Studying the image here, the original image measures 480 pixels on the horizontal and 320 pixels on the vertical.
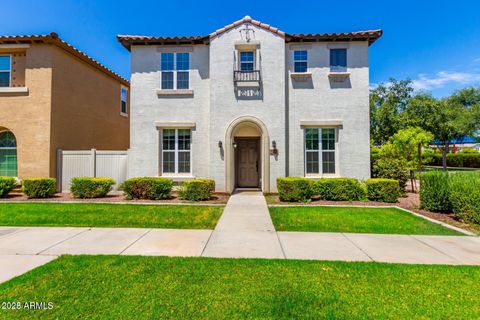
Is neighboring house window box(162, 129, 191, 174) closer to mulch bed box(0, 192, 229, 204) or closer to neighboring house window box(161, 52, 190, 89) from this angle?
mulch bed box(0, 192, 229, 204)

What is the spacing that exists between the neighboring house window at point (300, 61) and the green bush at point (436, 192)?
7117 mm

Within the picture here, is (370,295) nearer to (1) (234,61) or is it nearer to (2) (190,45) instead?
(1) (234,61)

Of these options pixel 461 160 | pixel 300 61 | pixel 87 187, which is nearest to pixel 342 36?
pixel 300 61

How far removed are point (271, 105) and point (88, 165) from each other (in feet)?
32.1

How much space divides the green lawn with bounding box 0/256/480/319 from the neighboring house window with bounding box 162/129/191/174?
26.7 feet

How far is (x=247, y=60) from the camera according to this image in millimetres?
12352

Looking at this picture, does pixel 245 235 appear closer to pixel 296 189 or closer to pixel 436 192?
pixel 296 189

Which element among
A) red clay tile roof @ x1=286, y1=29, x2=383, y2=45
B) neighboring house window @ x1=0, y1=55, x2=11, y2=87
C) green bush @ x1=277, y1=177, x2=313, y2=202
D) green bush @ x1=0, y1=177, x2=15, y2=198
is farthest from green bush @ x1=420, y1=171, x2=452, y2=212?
neighboring house window @ x1=0, y1=55, x2=11, y2=87

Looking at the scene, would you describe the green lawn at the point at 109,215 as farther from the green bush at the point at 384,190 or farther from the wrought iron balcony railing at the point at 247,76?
the green bush at the point at 384,190

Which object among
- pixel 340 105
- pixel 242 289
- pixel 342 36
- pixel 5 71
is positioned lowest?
pixel 242 289

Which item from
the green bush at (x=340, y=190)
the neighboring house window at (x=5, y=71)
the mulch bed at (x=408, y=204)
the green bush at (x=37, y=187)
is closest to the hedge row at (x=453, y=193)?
the mulch bed at (x=408, y=204)

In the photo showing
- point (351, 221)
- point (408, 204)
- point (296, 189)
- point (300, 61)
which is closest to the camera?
point (351, 221)

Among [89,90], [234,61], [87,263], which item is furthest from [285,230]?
[89,90]

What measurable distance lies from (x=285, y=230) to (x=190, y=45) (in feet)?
34.0
